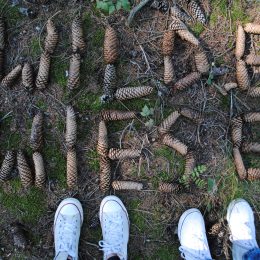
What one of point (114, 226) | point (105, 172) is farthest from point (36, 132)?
point (114, 226)

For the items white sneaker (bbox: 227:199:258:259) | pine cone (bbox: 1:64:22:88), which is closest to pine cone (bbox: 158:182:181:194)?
white sneaker (bbox: 227:199:258:259)

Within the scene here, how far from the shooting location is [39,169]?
351 cm

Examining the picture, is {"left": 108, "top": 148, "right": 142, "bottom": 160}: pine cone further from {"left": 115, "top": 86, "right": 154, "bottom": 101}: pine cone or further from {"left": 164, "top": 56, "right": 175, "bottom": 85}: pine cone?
{"left": 164, "top": 56, "right": 175, "bottom": 85}: pine cone

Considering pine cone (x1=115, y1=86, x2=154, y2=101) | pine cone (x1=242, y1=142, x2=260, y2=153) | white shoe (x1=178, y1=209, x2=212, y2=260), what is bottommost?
white shoe (x1=178, y1=209, x2=212, y2=260)

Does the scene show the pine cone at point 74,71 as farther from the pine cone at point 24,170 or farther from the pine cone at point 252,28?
the pine cone at point 252,28

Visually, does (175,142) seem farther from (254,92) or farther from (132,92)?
(254,92)

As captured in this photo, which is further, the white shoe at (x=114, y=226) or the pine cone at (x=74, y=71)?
the white shoe at (x=114, y=226)

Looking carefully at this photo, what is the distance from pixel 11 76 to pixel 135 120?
50.9 inches

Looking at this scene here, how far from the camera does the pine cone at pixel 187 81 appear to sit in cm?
347

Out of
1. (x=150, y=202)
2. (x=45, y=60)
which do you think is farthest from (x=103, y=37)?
(x=150, y=202)

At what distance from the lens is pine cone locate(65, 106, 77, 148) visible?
Answer: 11.4 ft

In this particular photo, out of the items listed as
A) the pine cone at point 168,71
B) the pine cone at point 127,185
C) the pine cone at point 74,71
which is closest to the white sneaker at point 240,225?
the pine cone at point 127,185

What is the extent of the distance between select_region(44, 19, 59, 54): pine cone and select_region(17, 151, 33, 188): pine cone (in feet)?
3.50

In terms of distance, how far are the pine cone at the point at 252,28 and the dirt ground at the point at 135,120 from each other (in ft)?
0.30
